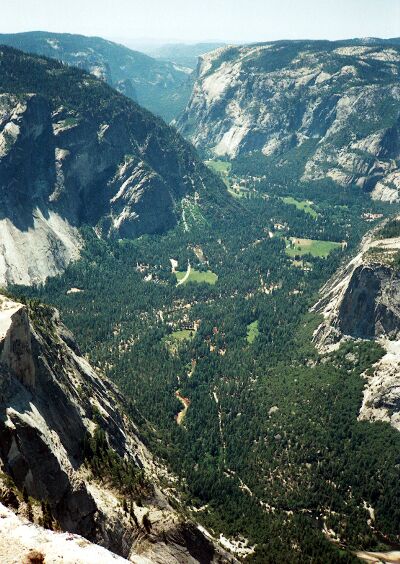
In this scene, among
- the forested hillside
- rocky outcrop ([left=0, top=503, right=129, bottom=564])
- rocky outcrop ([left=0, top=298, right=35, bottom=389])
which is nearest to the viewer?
rocky outcrop ([left=0, top=503, right=129, bottom=564])

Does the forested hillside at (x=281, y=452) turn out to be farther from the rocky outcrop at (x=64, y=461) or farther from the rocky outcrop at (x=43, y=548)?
the rocky outcrop at (x=43, y=548)

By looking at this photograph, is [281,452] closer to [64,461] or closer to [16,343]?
[64,461]

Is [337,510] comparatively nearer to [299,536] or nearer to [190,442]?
[299,536]

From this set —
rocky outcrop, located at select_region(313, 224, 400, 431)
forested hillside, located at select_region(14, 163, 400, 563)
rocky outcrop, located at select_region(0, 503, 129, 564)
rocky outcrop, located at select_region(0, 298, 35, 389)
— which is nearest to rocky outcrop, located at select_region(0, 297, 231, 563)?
rocky outcrop, located at select_region(0, 298, 35, 389)

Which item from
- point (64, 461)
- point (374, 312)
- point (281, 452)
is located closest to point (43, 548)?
point (64, 461)

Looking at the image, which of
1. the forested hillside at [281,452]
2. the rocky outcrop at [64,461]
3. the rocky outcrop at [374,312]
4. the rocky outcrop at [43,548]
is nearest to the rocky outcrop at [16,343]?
the rocky outcrop at [64,461]

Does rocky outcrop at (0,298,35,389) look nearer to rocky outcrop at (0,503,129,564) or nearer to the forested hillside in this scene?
rocky outcrop at (0,503,129,564)

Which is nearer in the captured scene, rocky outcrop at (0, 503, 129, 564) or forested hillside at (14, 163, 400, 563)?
rocky outcrop at (0, 503, 129, 564)

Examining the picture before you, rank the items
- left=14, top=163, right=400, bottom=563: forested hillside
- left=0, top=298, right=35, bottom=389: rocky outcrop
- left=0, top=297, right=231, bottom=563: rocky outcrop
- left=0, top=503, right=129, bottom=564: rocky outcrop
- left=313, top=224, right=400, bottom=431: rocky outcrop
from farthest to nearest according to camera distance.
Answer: left=313, top=224, right=400, bottom=431: rocky outcrop, left=14, top=163, right=400, bottom=563: forested hillside, left=0, top=298, right=35, bottom=389: rocky outcrop, left=0, top=297, right=231, bottom=563: rocky outcrop, left=0, top=503, right=129, bottom=564: rocky outcrop

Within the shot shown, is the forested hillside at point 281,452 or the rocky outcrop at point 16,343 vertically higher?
the rocky outcrop at point 16,343
